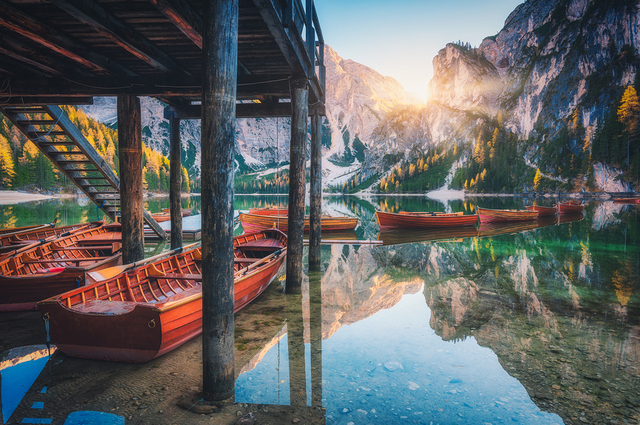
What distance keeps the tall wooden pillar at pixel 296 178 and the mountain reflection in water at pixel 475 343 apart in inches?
42.0

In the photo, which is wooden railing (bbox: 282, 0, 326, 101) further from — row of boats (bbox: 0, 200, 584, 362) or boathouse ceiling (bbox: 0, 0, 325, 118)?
row of boats (bbox: 0, 200, 584, 362)

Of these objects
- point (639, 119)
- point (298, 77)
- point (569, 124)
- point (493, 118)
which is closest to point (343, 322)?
point (298, 77)

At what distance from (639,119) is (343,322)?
12606 cm

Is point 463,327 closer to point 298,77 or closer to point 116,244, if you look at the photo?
point 298,77

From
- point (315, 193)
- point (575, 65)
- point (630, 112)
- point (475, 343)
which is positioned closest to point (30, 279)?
point (315, 193)

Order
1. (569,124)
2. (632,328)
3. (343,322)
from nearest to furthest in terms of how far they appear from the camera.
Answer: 1. (632,328)
2. (343,322)
3. (569,124)

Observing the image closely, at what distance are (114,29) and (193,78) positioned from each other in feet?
7.55

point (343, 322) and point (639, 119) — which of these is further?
point (639, 119)

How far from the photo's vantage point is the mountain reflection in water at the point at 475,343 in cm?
458

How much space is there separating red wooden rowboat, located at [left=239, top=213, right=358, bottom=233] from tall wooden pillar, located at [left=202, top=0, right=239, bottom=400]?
55.1 ft

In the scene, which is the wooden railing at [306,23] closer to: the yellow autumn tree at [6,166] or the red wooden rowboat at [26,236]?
the red wooden rowboat at [26,236]

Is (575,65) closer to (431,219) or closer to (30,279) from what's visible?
(431,219)

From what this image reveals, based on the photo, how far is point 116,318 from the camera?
16.2ft

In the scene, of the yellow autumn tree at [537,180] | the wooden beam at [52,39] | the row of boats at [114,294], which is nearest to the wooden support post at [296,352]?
the row of boats at [114,294]
